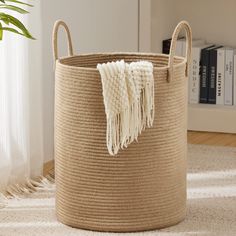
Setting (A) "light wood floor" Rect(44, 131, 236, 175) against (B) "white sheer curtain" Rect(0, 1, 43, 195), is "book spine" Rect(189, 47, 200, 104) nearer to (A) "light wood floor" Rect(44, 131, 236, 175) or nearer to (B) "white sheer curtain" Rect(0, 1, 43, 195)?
(A) "light wood floor" Rect(44, 131, 236, 175)

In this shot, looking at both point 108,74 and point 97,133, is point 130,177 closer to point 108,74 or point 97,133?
point 97,133

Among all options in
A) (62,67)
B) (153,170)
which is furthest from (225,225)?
(62,67)

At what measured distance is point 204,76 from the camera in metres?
3.33

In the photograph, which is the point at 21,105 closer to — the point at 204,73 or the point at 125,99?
the point at 125,99

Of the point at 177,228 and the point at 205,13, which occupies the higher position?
the point at 205,13

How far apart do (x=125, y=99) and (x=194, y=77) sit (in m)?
1.42

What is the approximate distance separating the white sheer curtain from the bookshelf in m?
0.81

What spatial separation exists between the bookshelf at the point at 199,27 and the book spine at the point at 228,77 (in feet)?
0.18

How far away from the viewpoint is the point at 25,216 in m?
2.21

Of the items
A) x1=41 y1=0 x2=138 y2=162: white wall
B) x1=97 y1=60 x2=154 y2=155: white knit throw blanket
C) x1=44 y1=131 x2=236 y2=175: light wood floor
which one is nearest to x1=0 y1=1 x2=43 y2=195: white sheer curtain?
x1=41 y1=0 x2=138 y2=162: white wall

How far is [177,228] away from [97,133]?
339 millimetres

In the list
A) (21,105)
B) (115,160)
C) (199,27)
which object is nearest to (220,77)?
(199,27)

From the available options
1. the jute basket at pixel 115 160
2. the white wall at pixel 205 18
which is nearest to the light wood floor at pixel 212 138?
the white wall at pixel 205 18

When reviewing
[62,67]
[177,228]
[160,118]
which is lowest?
[177,228]
